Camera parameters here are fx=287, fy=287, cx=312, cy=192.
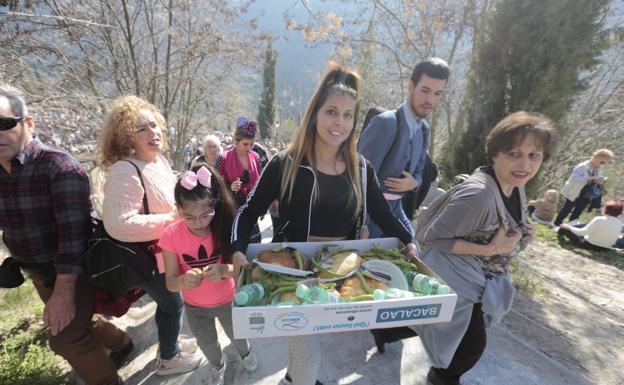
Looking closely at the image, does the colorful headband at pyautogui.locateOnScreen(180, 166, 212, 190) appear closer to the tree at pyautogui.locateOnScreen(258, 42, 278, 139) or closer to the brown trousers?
the brown trousers

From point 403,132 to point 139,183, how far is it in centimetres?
→ 216

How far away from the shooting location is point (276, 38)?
7.72 metres

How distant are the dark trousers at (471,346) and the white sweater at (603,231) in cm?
639

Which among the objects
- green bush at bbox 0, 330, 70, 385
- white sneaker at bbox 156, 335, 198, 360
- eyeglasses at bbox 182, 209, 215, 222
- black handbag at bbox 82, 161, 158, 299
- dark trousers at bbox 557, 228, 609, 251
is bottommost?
green bush at bbox 0, 330, 70, 385

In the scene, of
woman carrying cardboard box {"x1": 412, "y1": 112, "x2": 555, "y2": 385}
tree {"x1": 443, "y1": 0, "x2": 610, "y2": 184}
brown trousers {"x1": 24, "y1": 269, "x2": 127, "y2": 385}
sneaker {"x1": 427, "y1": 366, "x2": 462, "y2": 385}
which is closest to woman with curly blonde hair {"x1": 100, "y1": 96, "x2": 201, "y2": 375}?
brown trousers {"x1": 24, "y1": 269, "x2": 127, "y2": 385}

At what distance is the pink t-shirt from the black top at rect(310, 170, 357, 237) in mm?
746

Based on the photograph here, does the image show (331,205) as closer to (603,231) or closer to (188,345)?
(188,345)

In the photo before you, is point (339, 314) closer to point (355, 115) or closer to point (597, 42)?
point (355, 115)

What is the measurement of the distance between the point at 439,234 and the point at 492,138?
0.77 m

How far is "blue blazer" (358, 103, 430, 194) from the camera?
8.42 ft

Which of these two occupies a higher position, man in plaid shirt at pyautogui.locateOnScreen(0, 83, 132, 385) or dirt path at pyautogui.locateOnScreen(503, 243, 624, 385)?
man in plaid shirt at pyautogui.locateOnScreen(0, 83, 132, 385)

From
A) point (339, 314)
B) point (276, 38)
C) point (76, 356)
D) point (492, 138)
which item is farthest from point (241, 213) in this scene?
point (276, 38)

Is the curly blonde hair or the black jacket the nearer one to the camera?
the black jacket

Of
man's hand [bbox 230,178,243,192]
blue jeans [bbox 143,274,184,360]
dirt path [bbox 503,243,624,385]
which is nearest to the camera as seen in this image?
blue jeans [bbox 143,274,184,360]
